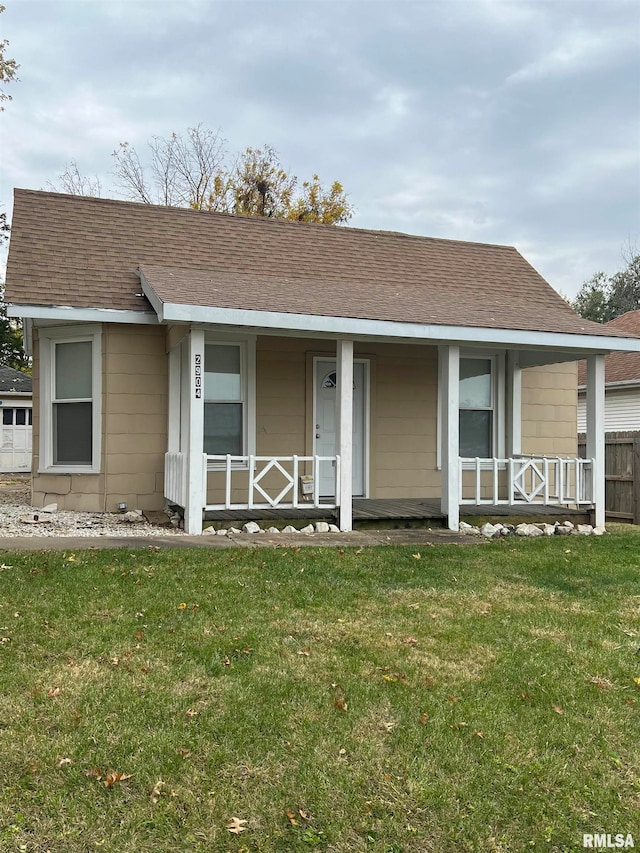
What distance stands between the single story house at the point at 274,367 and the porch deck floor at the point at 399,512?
156 mm

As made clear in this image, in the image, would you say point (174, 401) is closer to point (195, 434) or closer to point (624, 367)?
point (195, 434)

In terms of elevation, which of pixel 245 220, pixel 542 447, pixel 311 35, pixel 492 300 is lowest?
pixel 542 447

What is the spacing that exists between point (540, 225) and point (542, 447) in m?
22.9

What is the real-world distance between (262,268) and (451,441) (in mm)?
4183

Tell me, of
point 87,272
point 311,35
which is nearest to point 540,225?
point 311,35

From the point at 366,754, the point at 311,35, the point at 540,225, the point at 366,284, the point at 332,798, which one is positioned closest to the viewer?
the point at 332,798

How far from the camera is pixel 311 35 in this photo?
52.3 feet

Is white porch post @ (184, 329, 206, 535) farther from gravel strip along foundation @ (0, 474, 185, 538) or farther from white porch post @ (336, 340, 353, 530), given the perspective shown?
white porch post @ (336, 340, 353, 530)

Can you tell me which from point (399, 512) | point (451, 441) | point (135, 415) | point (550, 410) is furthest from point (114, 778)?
point (550, 410)

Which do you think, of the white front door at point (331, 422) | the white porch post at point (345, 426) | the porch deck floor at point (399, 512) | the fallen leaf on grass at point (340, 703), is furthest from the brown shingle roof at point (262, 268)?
the fallen leaf on grass at point (340, 703)

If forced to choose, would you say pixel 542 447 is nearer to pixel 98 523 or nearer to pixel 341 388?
pixel 341 388

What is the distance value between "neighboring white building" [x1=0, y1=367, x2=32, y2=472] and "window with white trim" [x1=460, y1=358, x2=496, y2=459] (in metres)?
15.9

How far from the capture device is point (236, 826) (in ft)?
8.94

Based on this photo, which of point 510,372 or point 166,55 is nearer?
point 510,372
